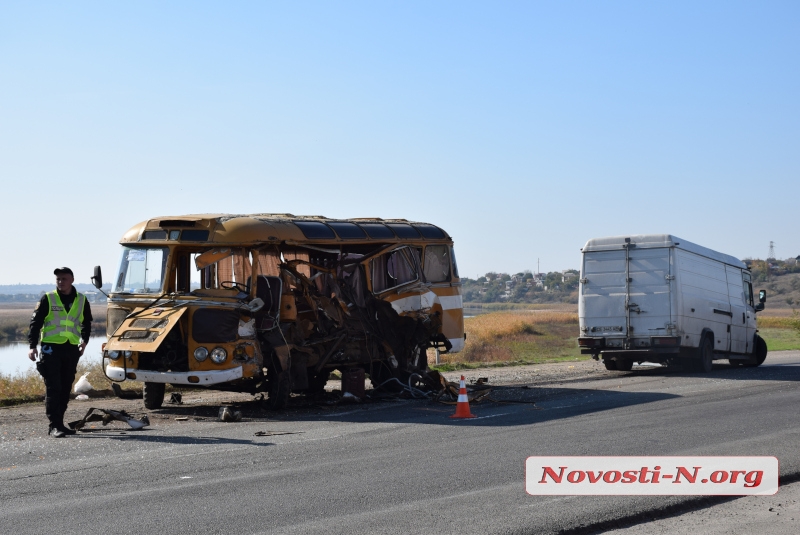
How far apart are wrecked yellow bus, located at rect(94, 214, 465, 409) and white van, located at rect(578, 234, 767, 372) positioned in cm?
570

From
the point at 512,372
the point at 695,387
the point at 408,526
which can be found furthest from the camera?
the point at 512,372

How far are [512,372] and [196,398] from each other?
343 inches

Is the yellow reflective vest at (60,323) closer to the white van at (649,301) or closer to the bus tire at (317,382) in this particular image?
the bus tire at (317,382)

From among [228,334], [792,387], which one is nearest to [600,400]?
[792,387]

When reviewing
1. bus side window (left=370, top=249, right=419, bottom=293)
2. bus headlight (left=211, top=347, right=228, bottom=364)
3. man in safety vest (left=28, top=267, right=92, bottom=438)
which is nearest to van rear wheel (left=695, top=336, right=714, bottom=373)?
bus side window (left=370, top=249, right=419, bottom=293)

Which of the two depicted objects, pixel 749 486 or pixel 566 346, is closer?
pixel 749 486

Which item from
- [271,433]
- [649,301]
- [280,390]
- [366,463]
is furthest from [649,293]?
[366,463]

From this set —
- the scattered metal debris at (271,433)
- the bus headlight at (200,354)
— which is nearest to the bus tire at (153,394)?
the bus headlight at (200,354)

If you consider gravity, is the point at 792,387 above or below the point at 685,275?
below

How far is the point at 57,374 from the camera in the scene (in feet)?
37.5

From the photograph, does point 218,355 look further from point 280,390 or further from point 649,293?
point 649,293

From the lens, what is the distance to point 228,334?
1327cm

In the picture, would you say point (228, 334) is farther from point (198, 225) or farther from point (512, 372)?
point (512, 372)

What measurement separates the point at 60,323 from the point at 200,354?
6.97ft
